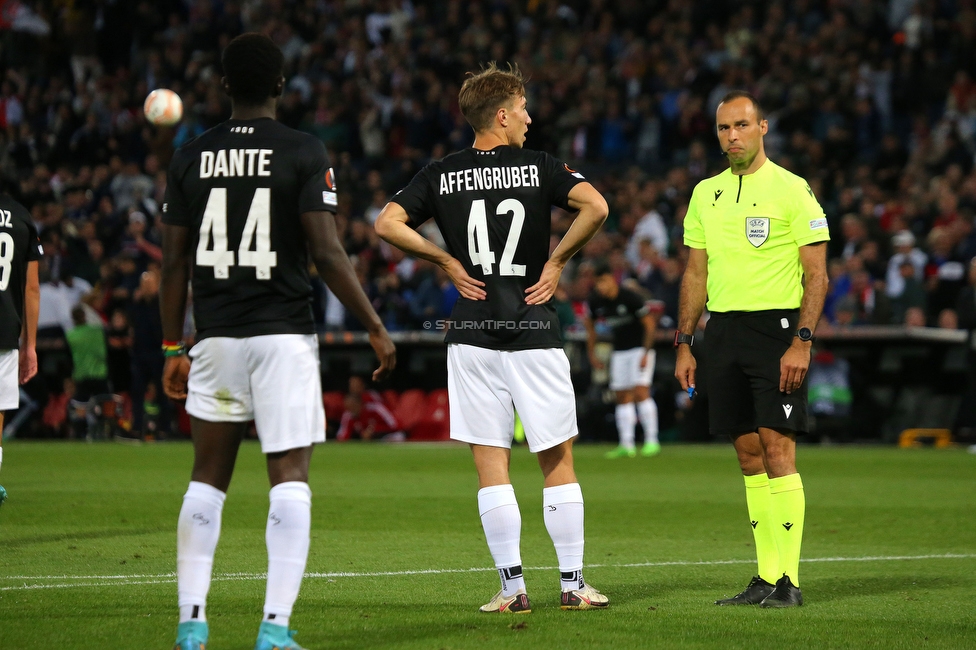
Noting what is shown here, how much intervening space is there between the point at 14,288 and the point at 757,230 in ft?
16.0

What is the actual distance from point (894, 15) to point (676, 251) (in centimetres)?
802

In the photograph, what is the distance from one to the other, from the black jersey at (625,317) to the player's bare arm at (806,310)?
38.3 ft

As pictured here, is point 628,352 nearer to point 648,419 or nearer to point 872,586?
point 648,419

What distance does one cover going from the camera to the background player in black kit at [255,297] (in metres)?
5.16

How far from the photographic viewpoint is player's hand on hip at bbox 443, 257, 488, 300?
6555 mm

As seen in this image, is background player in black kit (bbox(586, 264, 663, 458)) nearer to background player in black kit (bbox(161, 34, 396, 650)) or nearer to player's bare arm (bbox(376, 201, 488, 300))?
player's bare arm (bbox(376, 201, 488, 300))

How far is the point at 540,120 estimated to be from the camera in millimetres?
26578

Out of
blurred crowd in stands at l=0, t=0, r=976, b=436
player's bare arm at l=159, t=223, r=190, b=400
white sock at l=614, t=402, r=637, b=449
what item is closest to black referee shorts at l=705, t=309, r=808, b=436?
player's bare arm at l=159, t=223, r=190, b=400

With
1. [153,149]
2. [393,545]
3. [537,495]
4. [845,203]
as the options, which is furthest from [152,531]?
[153,149]

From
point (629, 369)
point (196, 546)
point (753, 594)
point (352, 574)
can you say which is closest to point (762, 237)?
point (753, 594)

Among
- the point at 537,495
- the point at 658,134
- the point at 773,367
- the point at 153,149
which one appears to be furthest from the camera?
the point at 153,149

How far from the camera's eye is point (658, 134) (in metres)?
26.3

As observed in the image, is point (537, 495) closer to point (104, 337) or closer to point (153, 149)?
point (104, 337)

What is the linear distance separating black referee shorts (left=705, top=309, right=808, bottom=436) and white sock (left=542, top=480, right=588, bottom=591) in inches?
37.1
